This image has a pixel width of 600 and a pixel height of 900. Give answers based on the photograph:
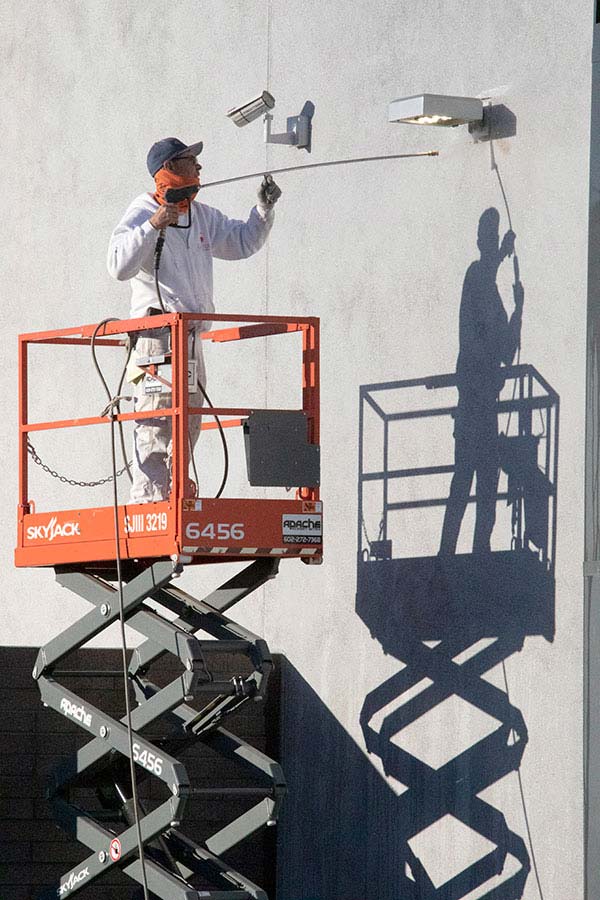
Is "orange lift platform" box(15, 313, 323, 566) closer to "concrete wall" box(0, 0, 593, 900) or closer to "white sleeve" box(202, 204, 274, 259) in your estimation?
"white sleeve" box(202, 204, 274, 259)

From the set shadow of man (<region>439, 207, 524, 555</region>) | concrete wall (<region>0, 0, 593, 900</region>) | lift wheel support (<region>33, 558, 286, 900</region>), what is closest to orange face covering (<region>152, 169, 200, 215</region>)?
concrete wall (<region>0, 0, 593, 900</region>)

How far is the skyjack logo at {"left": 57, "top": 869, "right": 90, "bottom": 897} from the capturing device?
9.34 m

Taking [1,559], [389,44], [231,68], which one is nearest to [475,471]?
[389,44]

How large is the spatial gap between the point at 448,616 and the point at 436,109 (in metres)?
2.84

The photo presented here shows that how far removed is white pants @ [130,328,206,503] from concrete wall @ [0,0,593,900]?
1.55 metres

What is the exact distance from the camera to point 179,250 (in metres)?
9.40

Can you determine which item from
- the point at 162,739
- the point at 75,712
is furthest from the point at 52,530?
the point at 162,739

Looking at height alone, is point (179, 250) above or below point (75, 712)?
above

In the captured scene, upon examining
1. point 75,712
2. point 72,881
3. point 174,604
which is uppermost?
point 174,604

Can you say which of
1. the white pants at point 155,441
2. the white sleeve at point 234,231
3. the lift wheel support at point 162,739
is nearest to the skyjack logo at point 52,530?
the lift wheel support at point 162,739

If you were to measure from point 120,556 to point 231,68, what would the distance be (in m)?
4.13

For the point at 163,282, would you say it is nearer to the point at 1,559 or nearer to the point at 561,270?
the point at 561,270

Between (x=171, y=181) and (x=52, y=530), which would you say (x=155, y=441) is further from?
(x=171, y=181)

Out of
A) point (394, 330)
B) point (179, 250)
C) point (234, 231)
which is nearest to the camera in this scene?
point (179, 250)
